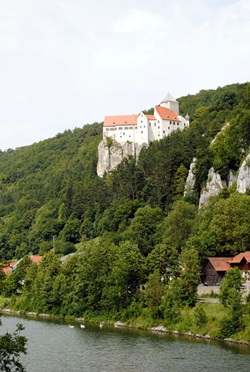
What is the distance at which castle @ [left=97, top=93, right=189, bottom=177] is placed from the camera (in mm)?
111000

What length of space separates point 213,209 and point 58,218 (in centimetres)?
5307

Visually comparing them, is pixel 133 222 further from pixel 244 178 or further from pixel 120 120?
pixel 120 120

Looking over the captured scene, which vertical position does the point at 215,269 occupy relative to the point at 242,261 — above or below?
below

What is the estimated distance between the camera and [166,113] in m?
114

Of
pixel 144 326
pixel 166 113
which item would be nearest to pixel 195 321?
pixel 144 326

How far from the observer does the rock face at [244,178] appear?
69.6 meters

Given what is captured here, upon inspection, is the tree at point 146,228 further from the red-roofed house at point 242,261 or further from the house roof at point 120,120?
the house roof at point 120,120

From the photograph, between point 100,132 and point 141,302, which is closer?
point 141,302

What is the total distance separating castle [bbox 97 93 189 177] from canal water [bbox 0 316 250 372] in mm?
62545

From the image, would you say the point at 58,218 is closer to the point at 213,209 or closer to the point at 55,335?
the point at 213,209

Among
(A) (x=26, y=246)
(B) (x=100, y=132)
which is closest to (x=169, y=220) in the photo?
(A) (x=26, y=246)

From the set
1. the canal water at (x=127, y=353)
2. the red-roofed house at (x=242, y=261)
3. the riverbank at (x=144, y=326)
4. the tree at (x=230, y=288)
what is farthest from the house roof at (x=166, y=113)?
the tree at (x=230, y=288)

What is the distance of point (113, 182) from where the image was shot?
106438mm

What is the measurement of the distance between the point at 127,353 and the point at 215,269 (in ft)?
58.5
